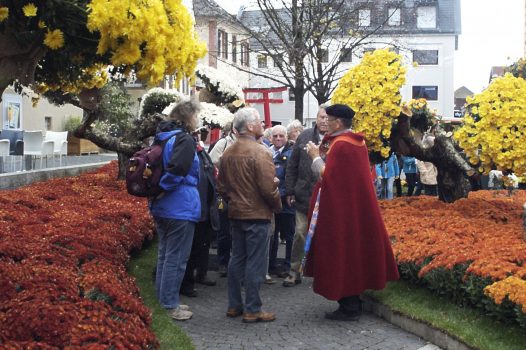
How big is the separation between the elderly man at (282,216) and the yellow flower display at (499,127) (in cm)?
223

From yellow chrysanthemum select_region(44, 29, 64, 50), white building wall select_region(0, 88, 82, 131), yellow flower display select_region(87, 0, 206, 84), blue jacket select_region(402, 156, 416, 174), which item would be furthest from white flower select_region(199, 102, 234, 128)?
white building wall select_region(0, 88, 82, 131)

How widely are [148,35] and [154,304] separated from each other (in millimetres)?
3178

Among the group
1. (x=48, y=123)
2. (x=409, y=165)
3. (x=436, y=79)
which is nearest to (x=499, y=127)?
(x=409, y=165)

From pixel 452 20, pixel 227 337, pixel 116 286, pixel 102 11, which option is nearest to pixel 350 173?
pixel 227 337

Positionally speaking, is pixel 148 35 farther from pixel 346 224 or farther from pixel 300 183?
pixel 300 183

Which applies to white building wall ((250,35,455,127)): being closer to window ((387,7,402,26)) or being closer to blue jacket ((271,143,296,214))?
window ((387,7,402,26))

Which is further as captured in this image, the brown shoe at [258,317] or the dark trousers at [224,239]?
the dark trousers at [224,239]

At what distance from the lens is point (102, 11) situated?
385cm

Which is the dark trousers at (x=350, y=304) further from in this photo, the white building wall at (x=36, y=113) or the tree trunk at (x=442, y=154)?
the white building wall at (x=36, y=113)

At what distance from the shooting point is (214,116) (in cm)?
1180

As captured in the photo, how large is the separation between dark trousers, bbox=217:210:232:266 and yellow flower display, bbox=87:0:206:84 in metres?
3.97

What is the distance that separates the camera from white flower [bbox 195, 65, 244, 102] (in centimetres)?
1319

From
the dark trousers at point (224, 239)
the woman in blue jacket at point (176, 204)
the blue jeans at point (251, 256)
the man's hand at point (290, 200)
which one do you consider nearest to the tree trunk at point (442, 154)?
the man's hand at point (290, 200)

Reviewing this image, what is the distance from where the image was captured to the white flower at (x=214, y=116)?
1170cm
